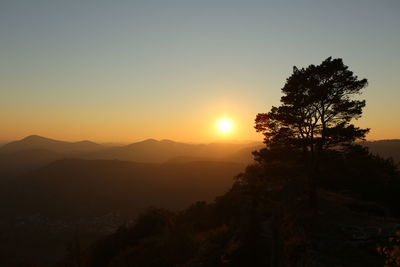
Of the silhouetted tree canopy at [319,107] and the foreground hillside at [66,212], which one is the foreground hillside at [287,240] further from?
the foreground hillside at [66,212]

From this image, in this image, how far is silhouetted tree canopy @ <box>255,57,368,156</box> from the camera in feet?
69.1

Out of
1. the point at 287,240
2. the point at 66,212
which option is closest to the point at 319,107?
the point at 287,240

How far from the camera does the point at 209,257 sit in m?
19.9

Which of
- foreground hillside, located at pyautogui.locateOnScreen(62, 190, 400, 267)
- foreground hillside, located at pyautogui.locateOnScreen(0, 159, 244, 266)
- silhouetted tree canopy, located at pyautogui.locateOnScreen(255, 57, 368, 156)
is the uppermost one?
silhouetted tree canopy, located at pyautogui.locateOnScreen(255, 57, 368, 156)

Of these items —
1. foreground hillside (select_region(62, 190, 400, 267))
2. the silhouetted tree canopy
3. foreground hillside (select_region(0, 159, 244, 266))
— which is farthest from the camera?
foreground hillside (select_region(0, 159, 244, 266))

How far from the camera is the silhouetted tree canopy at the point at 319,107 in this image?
2106 centimetres

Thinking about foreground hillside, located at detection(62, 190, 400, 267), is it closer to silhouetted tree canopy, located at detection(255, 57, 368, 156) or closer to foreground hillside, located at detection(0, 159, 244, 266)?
silhouetted tree canopy, located at detection(255, 57, 368, 156)

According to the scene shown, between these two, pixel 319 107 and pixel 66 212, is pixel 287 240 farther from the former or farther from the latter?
pixel 66 212

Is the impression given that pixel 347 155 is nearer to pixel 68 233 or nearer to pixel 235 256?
pixel 235 256

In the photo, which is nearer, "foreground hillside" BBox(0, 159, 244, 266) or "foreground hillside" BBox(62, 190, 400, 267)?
"foreground hillside" BBox(62, 190, 400, 267)

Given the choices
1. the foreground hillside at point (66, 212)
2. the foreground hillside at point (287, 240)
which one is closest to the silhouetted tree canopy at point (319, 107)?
the foreground hillside at point (287, 240)

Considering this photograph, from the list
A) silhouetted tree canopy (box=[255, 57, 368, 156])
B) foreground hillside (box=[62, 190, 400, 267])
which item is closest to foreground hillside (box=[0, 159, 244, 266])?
foreground hillside (box=[62, 190, 400, 267])

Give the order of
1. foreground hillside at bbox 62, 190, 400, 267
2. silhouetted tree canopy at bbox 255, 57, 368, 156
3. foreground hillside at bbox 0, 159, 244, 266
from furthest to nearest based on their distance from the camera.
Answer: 1. foreground hillside at bbox 0, 159, 244, 266
2. silhouetted tree canopy at bbox 255, 57, 368, 156
3. foreground hillside at bbox 62, 190, 400, 267

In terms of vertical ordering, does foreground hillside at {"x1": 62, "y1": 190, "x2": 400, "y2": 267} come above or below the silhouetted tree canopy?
below
